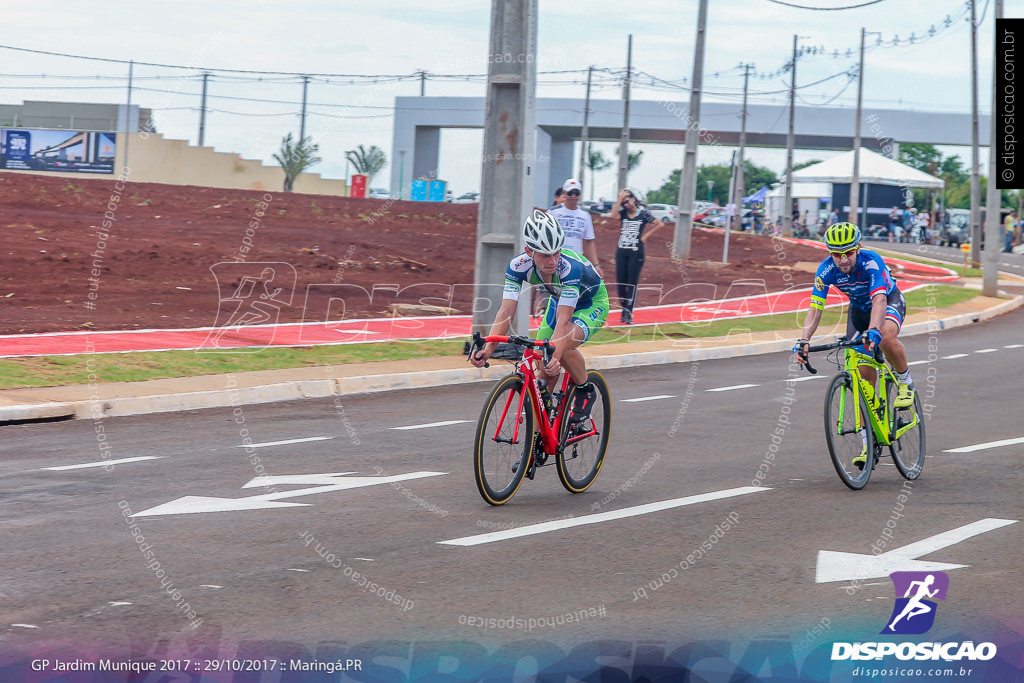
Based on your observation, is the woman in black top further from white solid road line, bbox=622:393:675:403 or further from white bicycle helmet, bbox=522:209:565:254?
white bicycle helmet, bbox=522:209:565:254

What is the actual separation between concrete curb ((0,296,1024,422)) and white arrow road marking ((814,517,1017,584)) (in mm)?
7734

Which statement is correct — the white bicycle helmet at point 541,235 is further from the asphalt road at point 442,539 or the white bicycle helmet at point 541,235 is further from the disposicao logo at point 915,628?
the disposicao logo at point 915,628

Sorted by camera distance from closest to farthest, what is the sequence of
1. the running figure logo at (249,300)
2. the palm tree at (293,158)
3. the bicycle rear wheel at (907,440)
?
the bicycle rear wheel at (907,440)
the running figure logo at (249,300)
the palm tree at (293,158)

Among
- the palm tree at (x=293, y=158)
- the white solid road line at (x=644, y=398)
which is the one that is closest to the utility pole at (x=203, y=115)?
the palm tree at (x=293, y=158)

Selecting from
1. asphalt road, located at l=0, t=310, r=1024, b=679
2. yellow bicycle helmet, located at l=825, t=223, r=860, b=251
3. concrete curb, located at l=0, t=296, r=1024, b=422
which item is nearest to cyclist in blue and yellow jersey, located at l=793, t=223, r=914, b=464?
yellow bicycle helmet, located at l=825, t=223, r=860, b=251

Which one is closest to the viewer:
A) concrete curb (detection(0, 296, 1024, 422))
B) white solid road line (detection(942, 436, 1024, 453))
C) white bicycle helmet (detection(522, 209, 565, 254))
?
white bicycle helmet (detection(522, 209, 565, 254))

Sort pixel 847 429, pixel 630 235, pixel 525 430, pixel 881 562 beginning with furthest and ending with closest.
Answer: pixel 630 235, pixel 847 429, pixel 525 430, pixel 881 562

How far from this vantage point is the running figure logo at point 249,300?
17422mm

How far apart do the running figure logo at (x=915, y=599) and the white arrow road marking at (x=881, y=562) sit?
0.38ft

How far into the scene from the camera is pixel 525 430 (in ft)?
26.3

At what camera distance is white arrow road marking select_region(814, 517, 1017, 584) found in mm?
6410

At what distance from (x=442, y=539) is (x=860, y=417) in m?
3.49

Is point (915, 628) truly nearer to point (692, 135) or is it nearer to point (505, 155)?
point (505, 155)

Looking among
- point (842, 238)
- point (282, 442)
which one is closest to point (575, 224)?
point (282, 442)
